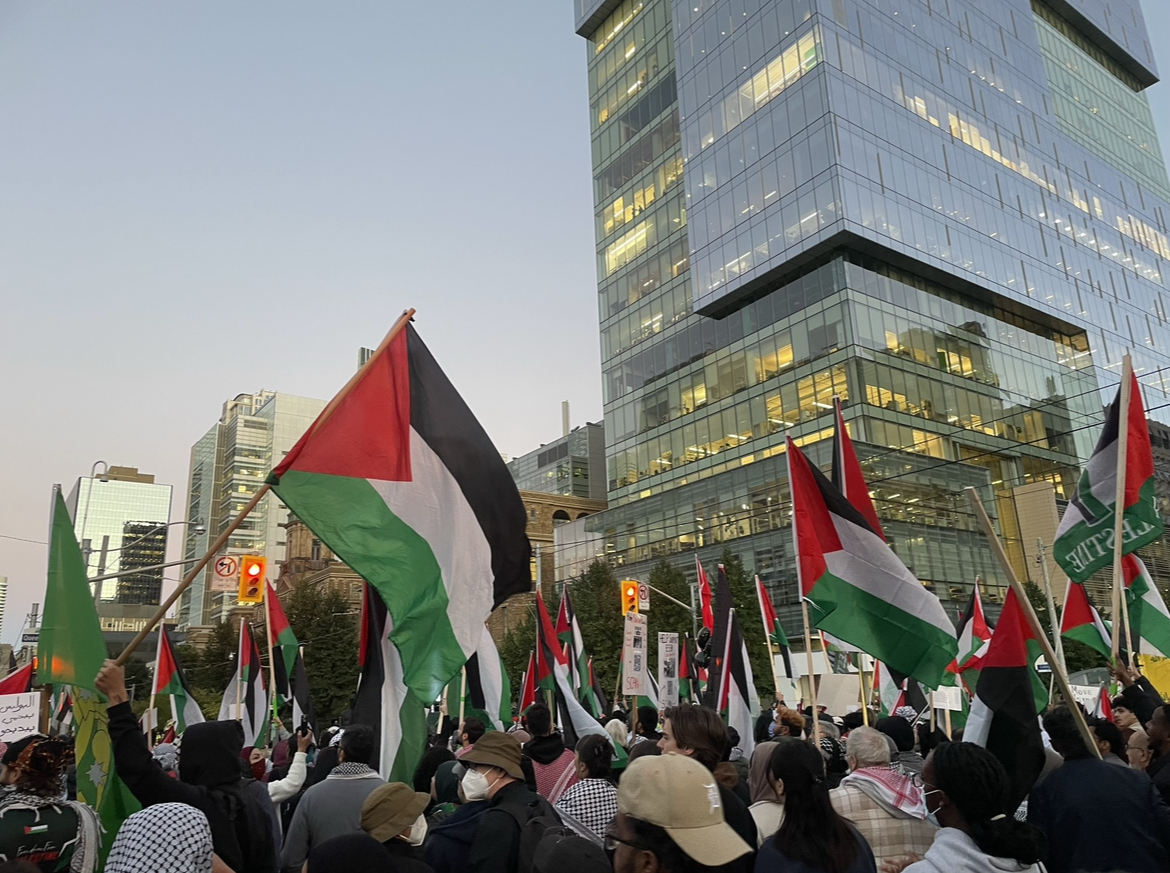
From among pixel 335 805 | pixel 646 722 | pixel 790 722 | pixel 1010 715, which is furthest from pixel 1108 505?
pixel 335 805

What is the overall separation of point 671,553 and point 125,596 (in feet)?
413

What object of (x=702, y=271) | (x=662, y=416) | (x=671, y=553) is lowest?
(x=671, y=553)

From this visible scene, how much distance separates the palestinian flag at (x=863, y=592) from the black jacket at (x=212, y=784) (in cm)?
492

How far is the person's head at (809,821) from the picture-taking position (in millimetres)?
3619

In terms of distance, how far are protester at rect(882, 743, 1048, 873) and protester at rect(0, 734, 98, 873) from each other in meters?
3.66

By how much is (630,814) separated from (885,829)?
247 cm

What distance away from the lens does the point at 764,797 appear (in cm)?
480

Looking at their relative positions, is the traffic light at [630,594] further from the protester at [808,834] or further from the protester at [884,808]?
the protester at [808,834]

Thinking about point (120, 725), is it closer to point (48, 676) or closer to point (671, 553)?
point (48, 676)

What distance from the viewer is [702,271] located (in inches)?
2251

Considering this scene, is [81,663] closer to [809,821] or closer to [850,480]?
[809,821]

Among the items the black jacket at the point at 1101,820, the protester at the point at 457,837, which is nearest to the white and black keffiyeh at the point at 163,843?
the protester at the point at 457,837

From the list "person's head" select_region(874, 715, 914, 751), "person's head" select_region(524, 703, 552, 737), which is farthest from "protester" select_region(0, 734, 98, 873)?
"person's head" select_region(874, 715, 914, 751)

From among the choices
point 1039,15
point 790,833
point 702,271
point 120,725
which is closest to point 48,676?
point 120,725
